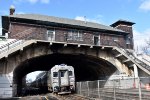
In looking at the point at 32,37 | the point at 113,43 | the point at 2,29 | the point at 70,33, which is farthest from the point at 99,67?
the point at 2,29

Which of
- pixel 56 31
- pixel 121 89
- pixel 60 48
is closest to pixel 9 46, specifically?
pixel 60 48

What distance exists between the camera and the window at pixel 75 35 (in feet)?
117

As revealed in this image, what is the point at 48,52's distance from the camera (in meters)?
29.8

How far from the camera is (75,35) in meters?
36.0

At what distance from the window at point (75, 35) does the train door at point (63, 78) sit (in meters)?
6.90

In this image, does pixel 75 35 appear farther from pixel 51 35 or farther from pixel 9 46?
pixel 9 46

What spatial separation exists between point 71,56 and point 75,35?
414 cm

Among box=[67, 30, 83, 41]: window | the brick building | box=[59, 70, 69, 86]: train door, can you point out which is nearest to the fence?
box=[59, 70, 69, 86]: train door

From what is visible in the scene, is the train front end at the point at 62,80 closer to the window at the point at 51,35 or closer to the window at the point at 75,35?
the window at the point at 51,35

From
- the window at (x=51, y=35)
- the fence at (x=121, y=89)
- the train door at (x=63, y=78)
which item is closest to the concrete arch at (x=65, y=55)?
the train door at (x=63, y=78)

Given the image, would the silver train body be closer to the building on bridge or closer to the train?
the train

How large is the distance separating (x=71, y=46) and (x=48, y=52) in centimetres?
347

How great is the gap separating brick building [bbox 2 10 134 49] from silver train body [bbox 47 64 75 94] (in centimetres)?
559

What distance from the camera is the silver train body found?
Result: 29484 millimetres
